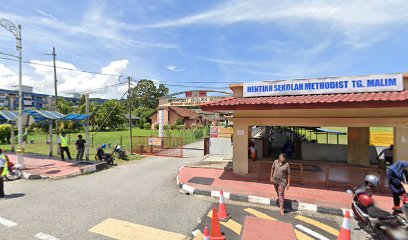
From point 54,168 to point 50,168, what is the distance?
0.57 feet

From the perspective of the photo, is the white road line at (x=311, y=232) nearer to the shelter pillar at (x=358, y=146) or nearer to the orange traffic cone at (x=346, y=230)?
the orange traffic cone at (x=346, y=230)

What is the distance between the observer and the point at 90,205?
6.70 m

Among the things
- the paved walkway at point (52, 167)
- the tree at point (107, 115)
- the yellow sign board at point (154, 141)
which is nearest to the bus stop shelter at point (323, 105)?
the paved walkway at point (52, 167)

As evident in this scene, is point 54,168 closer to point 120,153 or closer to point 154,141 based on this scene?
point 120,153

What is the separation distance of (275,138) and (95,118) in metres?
32.5

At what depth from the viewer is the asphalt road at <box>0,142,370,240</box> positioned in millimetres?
5055

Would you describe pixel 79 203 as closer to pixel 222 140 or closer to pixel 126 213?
pixel 126 213

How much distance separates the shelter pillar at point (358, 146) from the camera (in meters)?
12.1

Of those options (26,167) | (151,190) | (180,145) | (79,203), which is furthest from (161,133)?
(79,203)

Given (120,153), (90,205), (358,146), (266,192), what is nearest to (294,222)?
(266,192)

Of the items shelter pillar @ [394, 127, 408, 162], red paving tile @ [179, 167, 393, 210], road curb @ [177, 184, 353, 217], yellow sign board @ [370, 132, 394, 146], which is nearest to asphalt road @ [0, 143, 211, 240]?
road curb @ [177, 184, 353, 217]

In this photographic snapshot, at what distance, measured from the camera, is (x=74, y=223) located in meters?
5.47

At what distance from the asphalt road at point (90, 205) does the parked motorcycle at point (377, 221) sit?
3.76 m

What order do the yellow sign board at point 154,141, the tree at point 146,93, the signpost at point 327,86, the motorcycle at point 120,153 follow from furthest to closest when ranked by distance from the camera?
the tree at point 146,93
the yellow sign board at point 154,141
the motorcycle at point 120,153
the signpost at point 327,86
